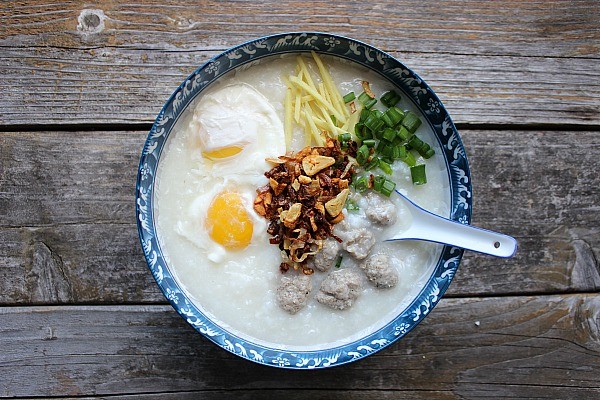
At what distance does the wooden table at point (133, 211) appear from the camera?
1741 mm

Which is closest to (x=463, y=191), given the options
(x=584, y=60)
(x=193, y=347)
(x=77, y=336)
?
(x=584, y=60)

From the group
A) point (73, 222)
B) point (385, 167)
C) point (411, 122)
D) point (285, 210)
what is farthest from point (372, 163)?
point (73, 222)

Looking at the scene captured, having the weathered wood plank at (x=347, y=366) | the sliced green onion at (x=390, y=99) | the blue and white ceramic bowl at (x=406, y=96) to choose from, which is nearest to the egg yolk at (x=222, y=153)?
the blue and white ceramic bowl at (x=406, y=96)

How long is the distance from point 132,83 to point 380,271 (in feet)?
3.07

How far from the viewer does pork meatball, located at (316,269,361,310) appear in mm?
1523

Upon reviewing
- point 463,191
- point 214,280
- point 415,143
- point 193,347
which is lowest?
point 193,347

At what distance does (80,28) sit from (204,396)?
120 centimetres

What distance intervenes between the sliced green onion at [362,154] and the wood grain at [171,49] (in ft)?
1.36

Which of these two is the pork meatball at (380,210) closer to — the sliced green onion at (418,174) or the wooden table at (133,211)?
the sliced green onion at (418,174)

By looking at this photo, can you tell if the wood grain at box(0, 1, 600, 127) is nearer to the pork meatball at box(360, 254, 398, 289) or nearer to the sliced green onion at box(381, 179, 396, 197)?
the sliced green onion at box(381, 179, 396, 197)

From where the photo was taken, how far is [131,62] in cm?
175

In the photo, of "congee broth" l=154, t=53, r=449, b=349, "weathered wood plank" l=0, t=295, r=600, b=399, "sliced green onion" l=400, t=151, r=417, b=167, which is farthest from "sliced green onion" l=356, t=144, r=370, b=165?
"weathered wood plank" l=0, t=295, r=600, b=399

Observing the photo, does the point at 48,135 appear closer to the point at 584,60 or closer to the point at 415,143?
the point at 415,143

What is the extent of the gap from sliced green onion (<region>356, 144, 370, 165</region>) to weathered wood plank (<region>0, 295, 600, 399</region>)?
58 cm
